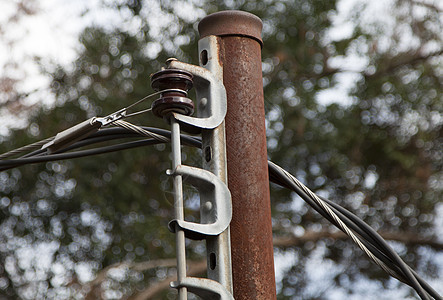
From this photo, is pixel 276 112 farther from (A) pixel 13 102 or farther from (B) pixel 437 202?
(A) pixel 13 102

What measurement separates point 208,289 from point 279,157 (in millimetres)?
7145

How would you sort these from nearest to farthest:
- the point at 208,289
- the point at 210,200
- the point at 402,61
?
the point at 208,289 < the point at 210,200 < the point at 402,61

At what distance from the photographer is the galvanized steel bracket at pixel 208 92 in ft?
6.49

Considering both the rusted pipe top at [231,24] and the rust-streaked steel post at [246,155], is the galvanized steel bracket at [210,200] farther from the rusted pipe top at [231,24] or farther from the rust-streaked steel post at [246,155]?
the rusted pipe top at [231,24]

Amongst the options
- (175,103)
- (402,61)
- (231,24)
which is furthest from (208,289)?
(402,61)

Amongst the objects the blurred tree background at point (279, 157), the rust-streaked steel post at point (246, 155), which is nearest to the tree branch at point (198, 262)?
the blurred tree background at point (279, 157)

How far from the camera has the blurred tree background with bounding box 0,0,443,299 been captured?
8.40 m

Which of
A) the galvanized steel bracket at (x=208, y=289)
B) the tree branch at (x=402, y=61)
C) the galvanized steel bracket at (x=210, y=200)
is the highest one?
the tree branch at (x=402, y=61)

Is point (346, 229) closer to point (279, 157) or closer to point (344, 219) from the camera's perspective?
point (344, 219)

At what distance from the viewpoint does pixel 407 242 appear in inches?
348

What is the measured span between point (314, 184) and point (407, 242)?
151cm

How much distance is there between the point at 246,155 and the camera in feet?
6.64

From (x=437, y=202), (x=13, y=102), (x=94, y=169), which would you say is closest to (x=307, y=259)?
(x=437, y=202)

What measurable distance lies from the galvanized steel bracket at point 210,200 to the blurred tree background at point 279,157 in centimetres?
613
